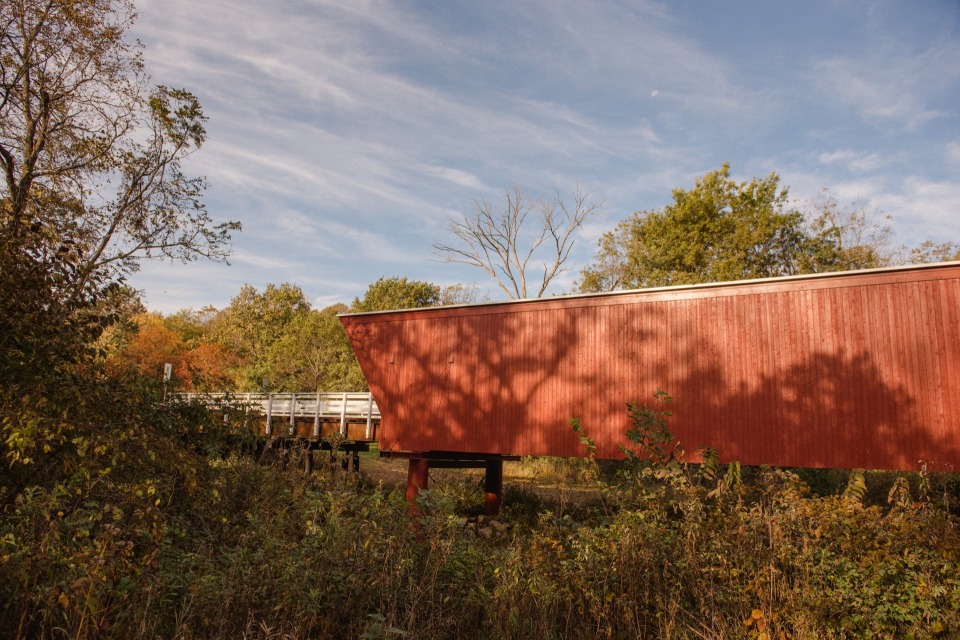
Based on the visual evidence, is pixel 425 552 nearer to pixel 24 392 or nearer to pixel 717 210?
pixel 24 392

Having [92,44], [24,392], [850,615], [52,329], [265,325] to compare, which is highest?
[92,44]

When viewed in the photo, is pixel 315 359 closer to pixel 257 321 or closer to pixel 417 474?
pixel 257 321

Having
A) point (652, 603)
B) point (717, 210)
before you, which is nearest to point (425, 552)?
point (652, 603)

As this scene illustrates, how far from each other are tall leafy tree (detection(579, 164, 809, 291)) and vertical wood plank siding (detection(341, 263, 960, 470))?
1466 centimetres

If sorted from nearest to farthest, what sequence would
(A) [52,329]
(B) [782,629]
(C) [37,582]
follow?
1. (C) [37,582]
2. (B) [782,629]
3. (A) [52,329]

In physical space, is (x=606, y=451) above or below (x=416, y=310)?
below

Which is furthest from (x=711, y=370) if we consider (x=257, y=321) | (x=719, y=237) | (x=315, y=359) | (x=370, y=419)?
(x=257, y=321)

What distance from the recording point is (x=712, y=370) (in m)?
10.1

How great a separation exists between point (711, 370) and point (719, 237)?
56.3 ft

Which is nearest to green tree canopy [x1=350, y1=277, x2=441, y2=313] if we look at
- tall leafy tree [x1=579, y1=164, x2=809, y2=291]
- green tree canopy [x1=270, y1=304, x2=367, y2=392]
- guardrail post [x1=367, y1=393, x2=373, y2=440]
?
green tree canopy [x1=270, y1=304, x2=367, y2=392]

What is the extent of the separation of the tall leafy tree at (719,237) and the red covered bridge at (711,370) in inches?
578

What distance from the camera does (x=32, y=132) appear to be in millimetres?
14086

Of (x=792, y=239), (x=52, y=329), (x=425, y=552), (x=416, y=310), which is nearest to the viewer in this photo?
(x=52, y=329)

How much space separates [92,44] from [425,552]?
615 inches
